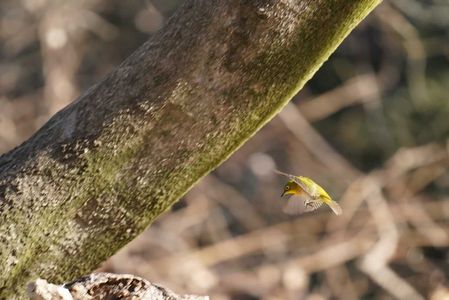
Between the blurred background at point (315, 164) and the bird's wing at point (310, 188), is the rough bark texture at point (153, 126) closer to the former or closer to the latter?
the bird's wing at point (310, 188)

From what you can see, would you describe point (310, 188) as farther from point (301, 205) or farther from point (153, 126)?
point (153, 126)

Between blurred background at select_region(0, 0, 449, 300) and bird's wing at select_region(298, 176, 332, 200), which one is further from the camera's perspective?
blurred background at select_region(0, 0, 449, 300)

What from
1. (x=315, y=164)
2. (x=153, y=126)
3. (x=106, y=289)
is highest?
(x=315, y=164)

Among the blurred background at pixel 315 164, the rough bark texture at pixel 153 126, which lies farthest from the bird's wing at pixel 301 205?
the blurred background at pixel 315 164

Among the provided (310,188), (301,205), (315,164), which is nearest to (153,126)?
(310,188)

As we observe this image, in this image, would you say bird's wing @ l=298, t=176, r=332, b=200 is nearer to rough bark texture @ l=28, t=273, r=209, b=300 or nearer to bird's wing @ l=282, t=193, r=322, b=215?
bird's wing @ l=282, t=193, r=322, b=215

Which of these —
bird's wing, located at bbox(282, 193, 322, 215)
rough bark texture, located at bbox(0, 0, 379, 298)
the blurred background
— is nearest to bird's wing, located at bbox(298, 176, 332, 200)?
bird's wing, located at bbox(282, 193, 322, 215)
